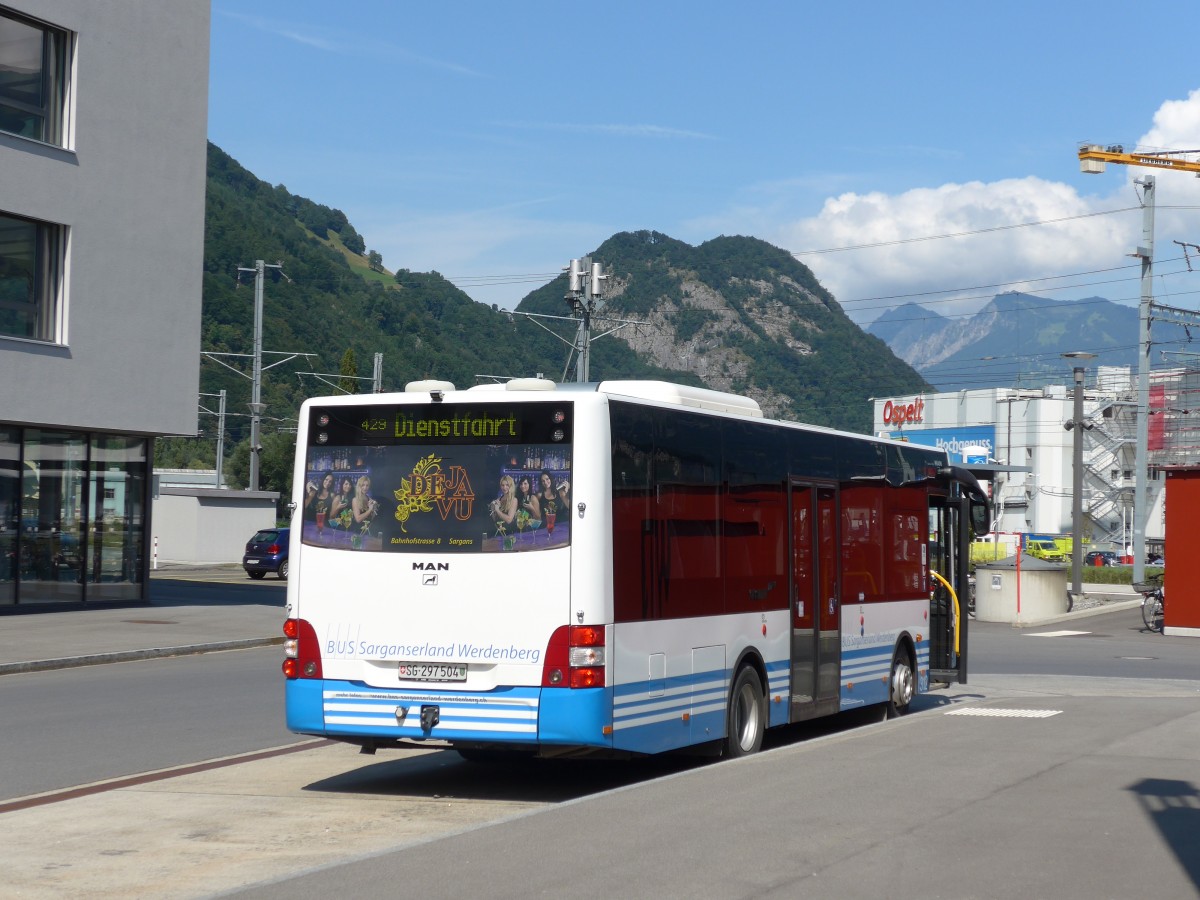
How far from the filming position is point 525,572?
1035 centimetres

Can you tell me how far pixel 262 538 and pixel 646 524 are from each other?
4010 cm

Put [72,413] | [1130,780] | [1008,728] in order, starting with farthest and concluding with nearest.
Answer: [72,413], [1008,728], [1130,780]

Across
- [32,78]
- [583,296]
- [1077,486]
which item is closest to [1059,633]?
[1077,486]

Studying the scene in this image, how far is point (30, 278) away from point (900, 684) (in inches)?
777

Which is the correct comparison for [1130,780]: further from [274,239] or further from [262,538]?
[274,239]

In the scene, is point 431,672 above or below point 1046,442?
below

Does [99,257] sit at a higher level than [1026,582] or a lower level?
higher

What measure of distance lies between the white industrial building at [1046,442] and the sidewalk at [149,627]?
53.3 meters

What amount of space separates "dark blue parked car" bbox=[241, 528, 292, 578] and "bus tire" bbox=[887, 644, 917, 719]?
1352 inches

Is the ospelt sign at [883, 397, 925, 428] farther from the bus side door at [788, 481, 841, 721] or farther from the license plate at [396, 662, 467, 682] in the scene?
the license plate at [396, 662, 467, 682]

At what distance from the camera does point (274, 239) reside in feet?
391

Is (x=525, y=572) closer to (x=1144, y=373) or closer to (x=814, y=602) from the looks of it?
(x=814, y=602)

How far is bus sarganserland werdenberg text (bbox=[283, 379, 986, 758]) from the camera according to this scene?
10289 millimetres

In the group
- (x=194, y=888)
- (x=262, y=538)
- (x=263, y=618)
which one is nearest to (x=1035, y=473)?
(x=262, y=538)
